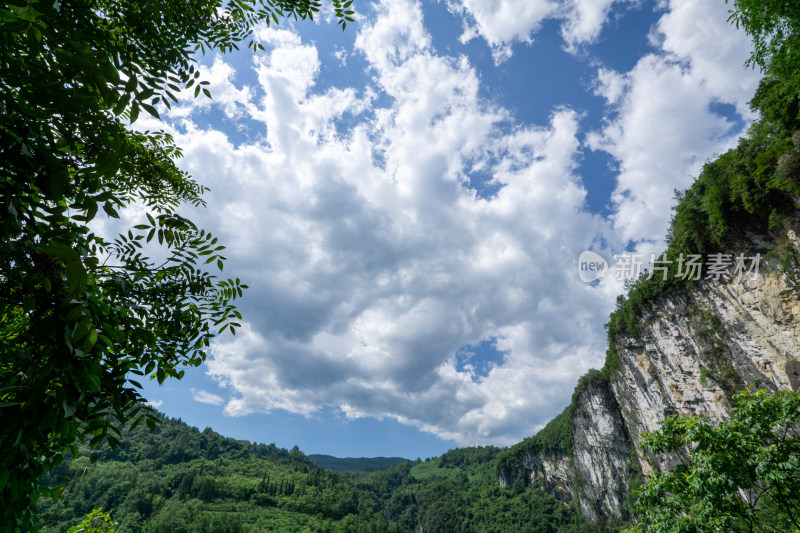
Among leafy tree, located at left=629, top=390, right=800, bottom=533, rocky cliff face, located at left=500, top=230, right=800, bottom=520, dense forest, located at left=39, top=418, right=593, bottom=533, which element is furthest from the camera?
dense forest, located at left=39, top=418, right=593, bottom=533

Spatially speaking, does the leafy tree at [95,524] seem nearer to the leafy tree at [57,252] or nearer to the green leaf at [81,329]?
the leafy tree at [57,252]

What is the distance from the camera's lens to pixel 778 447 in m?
6.24

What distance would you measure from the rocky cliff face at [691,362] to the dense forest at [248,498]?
61.1 feet

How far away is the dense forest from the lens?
57375mm

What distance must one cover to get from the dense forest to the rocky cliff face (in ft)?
61.1

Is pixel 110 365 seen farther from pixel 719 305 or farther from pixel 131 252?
pixel 719 305

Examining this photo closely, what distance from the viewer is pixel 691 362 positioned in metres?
26.0

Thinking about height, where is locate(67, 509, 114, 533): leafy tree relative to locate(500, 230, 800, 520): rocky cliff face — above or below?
below

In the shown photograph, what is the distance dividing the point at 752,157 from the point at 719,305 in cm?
994

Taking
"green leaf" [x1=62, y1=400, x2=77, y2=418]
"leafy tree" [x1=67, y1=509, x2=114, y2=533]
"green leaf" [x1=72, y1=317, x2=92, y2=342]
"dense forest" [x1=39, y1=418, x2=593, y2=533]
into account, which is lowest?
"leafy tree" [x1=67, y1=509, x2=114, y2=533]

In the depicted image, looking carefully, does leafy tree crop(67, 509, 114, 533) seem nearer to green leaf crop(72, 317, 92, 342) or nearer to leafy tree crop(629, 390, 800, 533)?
green leaf crop(72, 317, 92, 342)

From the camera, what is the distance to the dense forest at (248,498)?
188 ft

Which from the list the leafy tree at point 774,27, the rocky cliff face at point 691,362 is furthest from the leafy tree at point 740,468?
the rocky cliff face at point 691,362

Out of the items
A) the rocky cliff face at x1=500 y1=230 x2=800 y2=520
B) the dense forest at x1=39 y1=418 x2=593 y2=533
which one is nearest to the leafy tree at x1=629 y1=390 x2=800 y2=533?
the rocky cliff face at x1=500 y1=230 x2=800 y2=520
